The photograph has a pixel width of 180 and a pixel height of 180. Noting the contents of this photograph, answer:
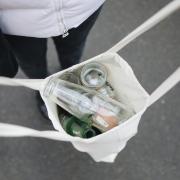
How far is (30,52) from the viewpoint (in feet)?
2.73

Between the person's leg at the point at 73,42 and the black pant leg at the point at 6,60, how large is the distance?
130mm

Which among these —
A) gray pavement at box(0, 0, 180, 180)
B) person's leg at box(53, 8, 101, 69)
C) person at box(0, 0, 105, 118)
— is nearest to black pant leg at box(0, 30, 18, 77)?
person at box(0, 0, 105, 118)

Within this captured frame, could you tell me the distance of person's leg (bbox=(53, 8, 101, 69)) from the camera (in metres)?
0.81

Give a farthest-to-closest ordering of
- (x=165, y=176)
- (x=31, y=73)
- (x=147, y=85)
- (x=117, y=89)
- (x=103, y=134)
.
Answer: (x=147, y=85), (x=165, y=176), (x=31, y=73), (x=117, y=89), (x=103, y=134)

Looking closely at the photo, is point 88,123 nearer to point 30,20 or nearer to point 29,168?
point 30,20

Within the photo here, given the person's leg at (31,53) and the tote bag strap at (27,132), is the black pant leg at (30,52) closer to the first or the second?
the person's leg at (31,53)

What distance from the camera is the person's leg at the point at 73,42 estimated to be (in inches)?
31.8

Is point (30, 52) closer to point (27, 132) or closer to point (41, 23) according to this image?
point (41, 23)

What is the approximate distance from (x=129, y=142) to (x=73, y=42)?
44cm

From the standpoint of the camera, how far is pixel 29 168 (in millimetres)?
1125

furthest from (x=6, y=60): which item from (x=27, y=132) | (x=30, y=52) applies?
(x=27, y=132)

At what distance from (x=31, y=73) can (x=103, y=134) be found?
0.42 m

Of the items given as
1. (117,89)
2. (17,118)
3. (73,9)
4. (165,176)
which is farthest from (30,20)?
(165,176)

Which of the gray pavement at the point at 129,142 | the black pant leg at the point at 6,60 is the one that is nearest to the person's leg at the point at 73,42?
the black pant leg at the point at 6,60
